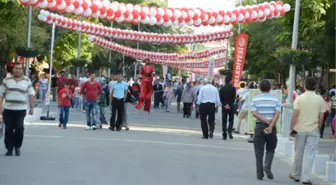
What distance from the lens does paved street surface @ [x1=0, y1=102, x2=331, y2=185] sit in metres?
13.1

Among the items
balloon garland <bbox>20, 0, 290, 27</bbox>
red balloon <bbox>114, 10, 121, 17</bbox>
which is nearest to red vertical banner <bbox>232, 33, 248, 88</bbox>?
balloon garland <bbox>20, 0, 290, 27</bbox>

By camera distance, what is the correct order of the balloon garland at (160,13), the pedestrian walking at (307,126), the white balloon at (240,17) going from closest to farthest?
1. the pedestrian walking at (307,126)
2. the balloon garland at (160,13)
3. the white balloon at (240,17)

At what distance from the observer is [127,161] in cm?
1596

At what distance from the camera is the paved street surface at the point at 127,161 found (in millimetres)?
13086

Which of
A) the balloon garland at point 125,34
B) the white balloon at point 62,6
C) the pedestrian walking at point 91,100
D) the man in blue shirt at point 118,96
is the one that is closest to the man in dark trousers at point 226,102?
the man in blue shirt at point 118,96

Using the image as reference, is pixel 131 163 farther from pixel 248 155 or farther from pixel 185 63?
pixel 185 63

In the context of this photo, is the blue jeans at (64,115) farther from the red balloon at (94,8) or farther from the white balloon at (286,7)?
the white balloon at (286,7)

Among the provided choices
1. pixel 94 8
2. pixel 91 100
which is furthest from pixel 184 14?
pixel 91 100

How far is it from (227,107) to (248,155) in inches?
204

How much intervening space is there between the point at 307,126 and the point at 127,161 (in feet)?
11.6

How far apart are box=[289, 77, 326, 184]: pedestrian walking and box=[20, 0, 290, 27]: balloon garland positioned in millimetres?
13363

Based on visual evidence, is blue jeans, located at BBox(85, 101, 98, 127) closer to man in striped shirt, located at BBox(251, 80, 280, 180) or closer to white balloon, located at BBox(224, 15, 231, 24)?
white balloon, located at BBox(224, 15, 231, 24)

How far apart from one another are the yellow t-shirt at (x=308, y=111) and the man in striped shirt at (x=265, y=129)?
41 centimetres

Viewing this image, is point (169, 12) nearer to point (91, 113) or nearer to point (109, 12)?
point (109, 12)
